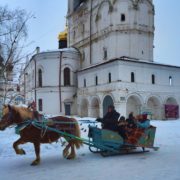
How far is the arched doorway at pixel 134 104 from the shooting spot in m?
37.2

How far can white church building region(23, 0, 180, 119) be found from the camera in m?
37.2

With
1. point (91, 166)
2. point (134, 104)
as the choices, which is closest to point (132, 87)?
point (134, 104)

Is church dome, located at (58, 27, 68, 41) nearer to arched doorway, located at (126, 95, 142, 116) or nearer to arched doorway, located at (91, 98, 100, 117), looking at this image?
arched doorway, located at (91, 98, 100, 117)

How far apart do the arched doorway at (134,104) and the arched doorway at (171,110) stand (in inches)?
157

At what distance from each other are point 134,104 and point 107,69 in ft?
17.1

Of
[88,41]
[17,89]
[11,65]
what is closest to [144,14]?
[88,41]

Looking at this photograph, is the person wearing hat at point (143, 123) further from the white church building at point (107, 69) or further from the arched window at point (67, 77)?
the arched window at point (67, 77)

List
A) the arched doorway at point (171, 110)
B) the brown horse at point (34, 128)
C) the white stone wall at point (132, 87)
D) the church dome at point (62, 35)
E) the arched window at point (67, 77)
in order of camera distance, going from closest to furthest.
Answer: the brown horse at point (34, 128) < the white stone wall at point (132, 87) < the arched doorway at point (171, 110) < the arched window at point (67, 77) < the church dome at point (62, 35)

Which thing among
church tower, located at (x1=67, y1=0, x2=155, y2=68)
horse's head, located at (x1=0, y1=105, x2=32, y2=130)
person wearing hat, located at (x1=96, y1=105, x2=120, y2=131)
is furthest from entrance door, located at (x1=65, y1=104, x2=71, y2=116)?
horse's head, located at (x1=0, y1=105, x2=32, y2=130)

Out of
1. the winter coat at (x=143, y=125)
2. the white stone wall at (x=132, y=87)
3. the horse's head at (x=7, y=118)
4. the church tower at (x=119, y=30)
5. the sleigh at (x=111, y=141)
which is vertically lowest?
the sleigh at (x=111, y=141)

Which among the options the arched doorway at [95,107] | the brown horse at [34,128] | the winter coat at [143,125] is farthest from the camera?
the arched doorway at [95,107]

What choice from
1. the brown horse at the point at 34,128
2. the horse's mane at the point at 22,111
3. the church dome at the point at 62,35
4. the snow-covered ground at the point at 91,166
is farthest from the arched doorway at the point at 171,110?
the horse's mane at the point at 22,111

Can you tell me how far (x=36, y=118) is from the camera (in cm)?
923

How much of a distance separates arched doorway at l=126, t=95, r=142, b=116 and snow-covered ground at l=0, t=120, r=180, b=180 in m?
26.1
